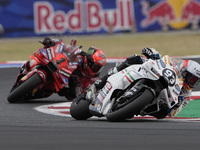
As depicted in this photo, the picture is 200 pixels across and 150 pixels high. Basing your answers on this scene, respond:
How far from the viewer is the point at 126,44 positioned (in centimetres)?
2486

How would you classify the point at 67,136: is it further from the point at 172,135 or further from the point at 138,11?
the point at 138,11

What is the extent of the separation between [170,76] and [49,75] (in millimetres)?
3446

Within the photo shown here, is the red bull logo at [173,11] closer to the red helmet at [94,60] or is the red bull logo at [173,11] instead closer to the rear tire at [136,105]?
the red helmet at [94,60]

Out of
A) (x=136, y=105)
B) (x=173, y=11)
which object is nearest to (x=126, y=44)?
(x=173, y=11)

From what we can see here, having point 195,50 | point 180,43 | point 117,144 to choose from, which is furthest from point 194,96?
point 180,43

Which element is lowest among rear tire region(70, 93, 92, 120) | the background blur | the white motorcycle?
rear tire region(70, 93, 92, 120)

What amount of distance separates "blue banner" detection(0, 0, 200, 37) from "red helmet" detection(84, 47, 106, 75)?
17.6m

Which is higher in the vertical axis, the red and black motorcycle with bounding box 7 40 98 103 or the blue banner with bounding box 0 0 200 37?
the blue banner with bounding box 0 0 200 37

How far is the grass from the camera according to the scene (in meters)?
20.8

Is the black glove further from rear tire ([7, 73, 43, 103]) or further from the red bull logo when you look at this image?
the red bull logo

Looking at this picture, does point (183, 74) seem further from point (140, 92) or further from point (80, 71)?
point (80, 71)

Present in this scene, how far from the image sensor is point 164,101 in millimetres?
7688

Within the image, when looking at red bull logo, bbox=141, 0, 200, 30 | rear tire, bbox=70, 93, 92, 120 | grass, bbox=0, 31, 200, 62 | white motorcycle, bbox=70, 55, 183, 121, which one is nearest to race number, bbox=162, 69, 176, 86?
white motorcycle, bbox=70, 55, 183, 121

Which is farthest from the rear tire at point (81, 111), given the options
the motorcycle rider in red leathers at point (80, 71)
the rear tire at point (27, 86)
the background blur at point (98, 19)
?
the background blur at point (98, 19)
